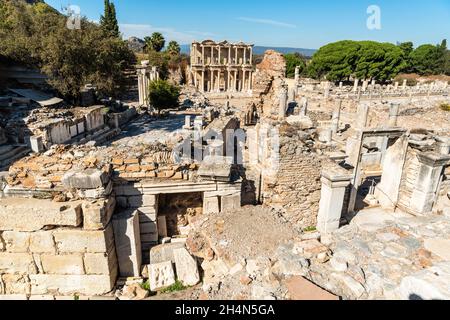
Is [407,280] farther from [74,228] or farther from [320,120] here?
[320,120]

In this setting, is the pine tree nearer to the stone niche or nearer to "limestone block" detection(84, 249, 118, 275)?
the stone niche

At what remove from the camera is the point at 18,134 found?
15438 mm

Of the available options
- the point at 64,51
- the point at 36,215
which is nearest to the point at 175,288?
the point at 36,215

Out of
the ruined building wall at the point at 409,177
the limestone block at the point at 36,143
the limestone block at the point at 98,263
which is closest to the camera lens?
the limestone block at the point at 98,263

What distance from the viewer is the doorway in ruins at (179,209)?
6.54 metres

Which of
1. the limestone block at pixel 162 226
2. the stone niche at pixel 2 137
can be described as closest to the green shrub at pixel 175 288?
the limestone block at pixel 162 226

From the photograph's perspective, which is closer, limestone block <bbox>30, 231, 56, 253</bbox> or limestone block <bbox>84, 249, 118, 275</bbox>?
limestone block <bbox>30, 231, 56, 253</bbox>

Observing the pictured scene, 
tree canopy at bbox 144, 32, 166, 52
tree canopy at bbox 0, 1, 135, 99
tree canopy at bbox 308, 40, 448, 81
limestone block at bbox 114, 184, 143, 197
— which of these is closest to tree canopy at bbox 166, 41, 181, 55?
tree canopy at bbox 144, 32, 166, 52

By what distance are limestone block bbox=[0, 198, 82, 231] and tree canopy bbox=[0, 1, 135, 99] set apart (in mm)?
18331

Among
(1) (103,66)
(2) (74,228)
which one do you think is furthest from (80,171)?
(1) (103,66)

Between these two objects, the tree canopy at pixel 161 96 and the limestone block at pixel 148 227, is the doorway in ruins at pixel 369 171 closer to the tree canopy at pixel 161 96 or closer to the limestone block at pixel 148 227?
the limestone block at pixel 148 227

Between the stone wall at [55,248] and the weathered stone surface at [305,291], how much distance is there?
3100 millimetres

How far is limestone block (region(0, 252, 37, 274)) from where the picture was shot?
499cm

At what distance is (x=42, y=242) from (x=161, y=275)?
2075 millimetres
